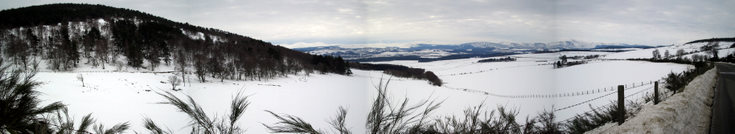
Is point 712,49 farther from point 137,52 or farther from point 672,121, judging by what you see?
point 137,52

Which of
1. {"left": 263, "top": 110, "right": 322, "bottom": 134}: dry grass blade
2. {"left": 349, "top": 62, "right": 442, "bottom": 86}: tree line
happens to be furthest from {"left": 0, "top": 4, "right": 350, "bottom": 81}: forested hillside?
Answer: {"left": 263, "top": 110, "right": 322, "bottom": 134}: dry grass blade

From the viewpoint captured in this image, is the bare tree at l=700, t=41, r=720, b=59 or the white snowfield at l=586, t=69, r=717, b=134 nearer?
the white snowfield at l=586, t=69, r=717, b=134

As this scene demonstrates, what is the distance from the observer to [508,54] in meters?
109

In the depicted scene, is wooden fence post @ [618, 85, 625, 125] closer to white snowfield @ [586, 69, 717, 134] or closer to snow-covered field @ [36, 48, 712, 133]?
white snowfield @ [586, 69, 717, 134]

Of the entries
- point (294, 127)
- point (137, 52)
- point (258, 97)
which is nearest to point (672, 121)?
point (294, 127)

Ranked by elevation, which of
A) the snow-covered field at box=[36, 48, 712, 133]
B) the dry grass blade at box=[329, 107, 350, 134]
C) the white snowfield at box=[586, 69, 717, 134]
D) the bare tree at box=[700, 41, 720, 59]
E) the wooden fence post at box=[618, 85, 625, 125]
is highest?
the bare tree at box=[700, 41, 720, 59]

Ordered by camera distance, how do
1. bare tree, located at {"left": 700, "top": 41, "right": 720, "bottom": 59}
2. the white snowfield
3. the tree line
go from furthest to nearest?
1. bare tree, located at {"left": 700, "top": 41, "right": 720, "bottom": 59}
2. the white snowfield
3. the tree line

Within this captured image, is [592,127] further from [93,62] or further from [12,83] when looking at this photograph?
[93,62]

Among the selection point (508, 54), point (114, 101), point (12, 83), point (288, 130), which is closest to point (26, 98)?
point (12, 83)

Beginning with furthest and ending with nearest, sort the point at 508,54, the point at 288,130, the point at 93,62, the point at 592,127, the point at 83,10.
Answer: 1. the point at 508,54
2. the point at 83,10
3. the point at 93,62
4. the point at 592,127
5. the point at 288,130

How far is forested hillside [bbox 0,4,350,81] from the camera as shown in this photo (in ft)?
143

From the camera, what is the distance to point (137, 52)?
51656 millimetres

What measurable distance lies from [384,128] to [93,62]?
199 ft

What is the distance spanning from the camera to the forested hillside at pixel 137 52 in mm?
43531
